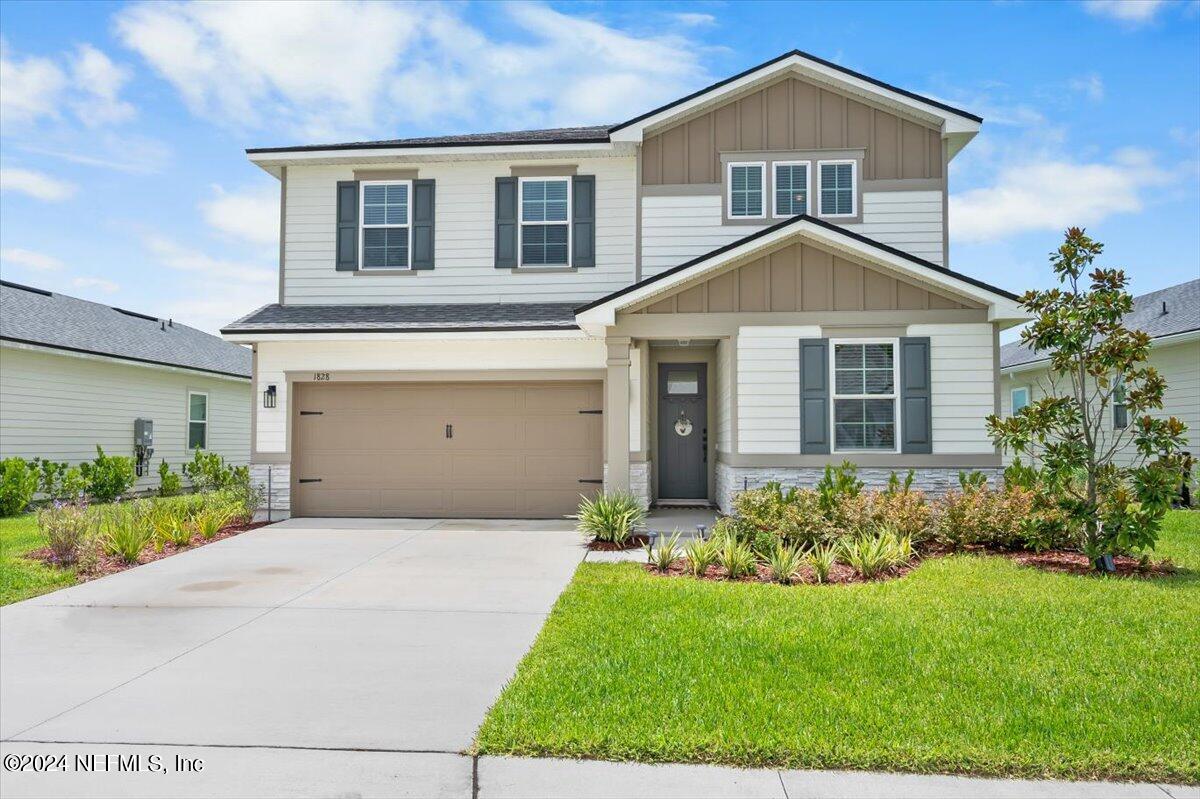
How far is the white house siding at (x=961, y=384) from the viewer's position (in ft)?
37.5

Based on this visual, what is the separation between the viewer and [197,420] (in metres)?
20.9

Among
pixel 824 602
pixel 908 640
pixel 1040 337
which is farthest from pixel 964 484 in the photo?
pixel 908 640

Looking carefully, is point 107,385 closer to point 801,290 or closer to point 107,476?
point 107,476

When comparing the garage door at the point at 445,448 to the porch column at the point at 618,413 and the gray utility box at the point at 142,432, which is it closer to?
the porch column at the point at 618,413

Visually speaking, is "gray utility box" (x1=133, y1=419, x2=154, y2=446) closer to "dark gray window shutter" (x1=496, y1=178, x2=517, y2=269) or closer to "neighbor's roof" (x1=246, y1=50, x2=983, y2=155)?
"neighbor's roof" (x1=246, y1=50, x2=983, y2=155)

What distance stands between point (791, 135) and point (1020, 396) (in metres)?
13.4

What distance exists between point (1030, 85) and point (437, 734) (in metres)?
13.4

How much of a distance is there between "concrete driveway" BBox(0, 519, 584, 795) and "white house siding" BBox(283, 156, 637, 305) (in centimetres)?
565

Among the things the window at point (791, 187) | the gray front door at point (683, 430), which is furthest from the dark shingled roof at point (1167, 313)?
the gray front door at point (683, 430)

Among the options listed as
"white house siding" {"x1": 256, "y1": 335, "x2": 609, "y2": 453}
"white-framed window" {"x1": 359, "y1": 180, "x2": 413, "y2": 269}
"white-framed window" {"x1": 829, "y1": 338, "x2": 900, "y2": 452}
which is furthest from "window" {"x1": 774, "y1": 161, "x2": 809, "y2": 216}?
"white-framed window" {"x1": 359, "y1": 180, "x2": 413, "y2": 269}

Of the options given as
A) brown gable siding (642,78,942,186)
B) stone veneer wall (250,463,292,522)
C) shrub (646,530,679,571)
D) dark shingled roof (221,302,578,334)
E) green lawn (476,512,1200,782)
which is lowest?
green lawn (476,512,1200,782)

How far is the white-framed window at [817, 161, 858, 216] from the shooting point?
44.6 ft

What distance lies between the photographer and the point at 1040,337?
29.9 ft

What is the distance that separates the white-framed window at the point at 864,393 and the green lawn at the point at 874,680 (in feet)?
13.5
